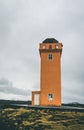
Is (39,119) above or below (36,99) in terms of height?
below

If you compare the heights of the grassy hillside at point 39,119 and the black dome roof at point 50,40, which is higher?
the black dome roof at point 50,40

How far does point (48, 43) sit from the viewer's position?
44.4 meters

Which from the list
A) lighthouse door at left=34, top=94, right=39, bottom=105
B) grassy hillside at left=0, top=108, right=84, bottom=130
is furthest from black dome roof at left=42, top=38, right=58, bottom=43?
grassy hillside at left=0, top=108, right=84, bottom=130

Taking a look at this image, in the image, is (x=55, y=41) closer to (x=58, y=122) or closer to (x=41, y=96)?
(x=41, y=96)

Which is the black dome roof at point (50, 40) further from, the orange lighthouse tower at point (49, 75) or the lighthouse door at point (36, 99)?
the lighthouse door at point (36, 99)

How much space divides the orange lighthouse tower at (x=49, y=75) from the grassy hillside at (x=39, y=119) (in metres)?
4.69

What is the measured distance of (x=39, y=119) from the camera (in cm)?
3647

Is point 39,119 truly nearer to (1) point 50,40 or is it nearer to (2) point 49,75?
A: (2) point 49,75

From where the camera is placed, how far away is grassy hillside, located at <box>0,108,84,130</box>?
115ft

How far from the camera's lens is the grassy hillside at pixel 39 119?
35.1 meters

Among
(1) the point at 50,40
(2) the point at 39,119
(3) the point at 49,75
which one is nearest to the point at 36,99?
(3) the point at 49,75

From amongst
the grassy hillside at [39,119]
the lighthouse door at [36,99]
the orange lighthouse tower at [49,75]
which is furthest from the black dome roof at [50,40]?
the grassy hillside at [39,119]

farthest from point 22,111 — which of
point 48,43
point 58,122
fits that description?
point 48,43

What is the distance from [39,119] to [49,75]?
8.56m
